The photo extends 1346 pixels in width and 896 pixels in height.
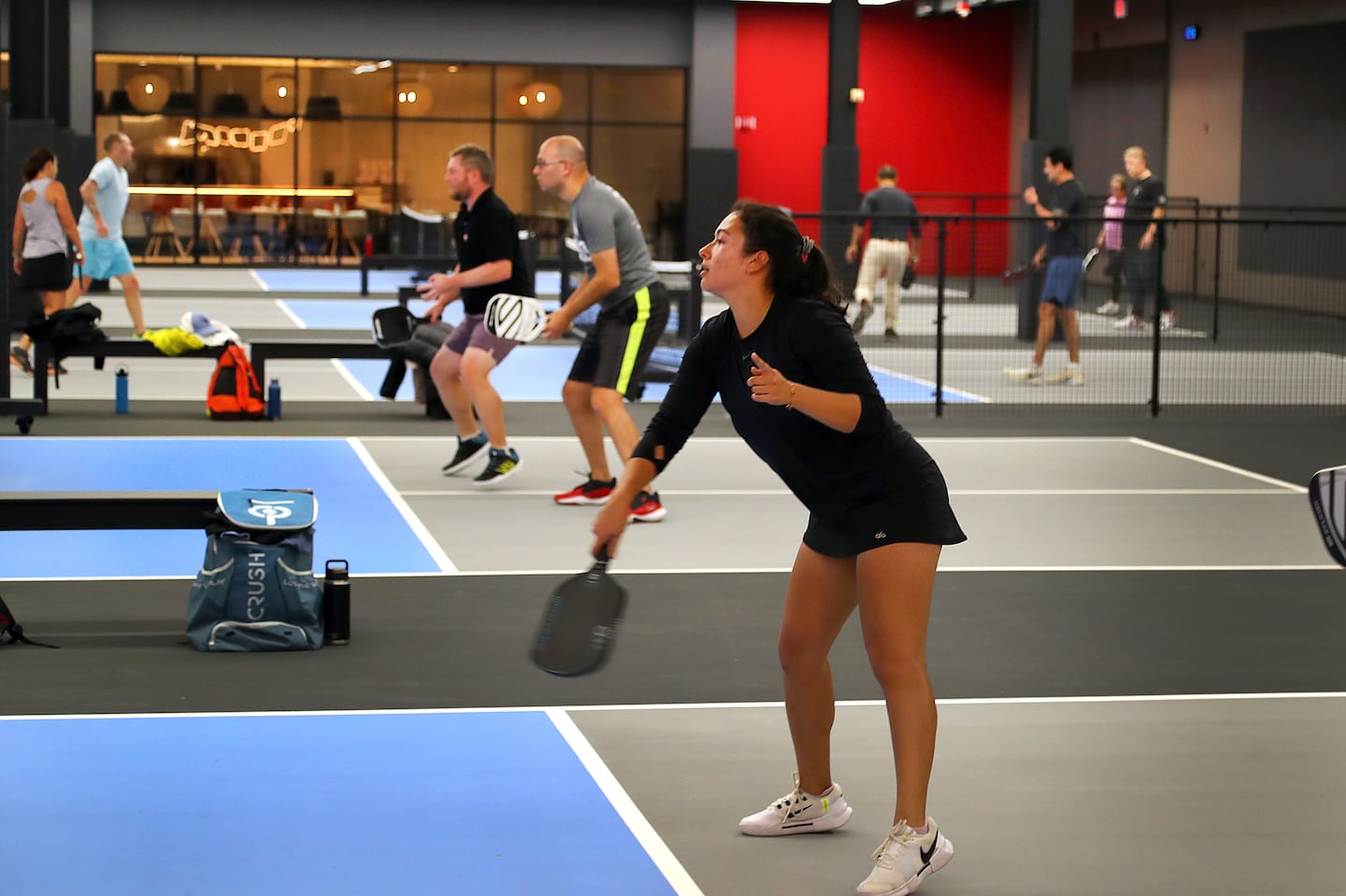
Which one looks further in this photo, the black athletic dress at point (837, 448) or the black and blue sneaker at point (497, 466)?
the black and blue sneaker at point (497, 466)

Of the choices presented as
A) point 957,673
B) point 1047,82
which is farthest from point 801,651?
point 1047,82

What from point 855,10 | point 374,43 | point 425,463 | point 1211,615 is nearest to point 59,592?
point 425,463

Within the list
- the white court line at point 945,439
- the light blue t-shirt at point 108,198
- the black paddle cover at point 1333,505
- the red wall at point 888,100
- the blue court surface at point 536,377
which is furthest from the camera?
the red wall at point 888,100

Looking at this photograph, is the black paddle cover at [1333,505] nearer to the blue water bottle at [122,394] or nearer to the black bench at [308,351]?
the black bench at [308,351]

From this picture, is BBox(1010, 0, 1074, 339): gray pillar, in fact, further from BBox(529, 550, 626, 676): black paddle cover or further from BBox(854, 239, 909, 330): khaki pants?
BBox(529, 550, 626, 676): black paddle cover

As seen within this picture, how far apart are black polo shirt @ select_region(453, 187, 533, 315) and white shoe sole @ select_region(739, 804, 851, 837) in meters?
6.52

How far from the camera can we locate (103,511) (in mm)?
7934

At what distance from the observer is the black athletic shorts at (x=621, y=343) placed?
10.8m

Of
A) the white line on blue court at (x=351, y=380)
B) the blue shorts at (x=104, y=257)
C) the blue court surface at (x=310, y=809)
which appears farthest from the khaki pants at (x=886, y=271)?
the blue court surface at (x=310, y=809)

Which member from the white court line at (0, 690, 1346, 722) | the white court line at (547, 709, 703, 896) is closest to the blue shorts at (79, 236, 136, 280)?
the white court line at (0, 690, 1346, 722)

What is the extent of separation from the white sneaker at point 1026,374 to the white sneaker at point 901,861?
1396 cm

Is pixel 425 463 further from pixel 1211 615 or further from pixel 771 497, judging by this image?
pixel 1211 615

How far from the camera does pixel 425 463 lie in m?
12.9

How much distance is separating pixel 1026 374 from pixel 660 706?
12.5 meters
